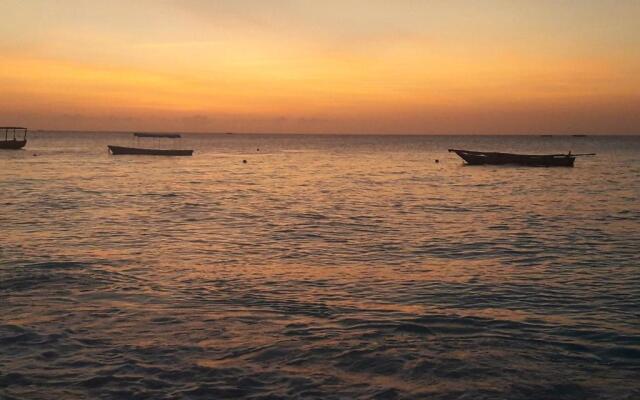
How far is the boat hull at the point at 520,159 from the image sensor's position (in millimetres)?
63062

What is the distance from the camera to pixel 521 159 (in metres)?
65.2

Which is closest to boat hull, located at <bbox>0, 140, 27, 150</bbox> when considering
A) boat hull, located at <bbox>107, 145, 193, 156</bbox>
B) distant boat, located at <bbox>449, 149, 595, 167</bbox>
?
boat hull, located at <bbox>107, 145, 193, 156</bbox>

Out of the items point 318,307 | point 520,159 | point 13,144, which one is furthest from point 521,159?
point 13,144

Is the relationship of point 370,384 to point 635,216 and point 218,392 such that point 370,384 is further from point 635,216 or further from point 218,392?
point 635,216

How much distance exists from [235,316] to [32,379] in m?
3.70

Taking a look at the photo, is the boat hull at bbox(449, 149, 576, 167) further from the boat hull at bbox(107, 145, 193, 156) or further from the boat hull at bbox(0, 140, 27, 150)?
the boat hull at bbox(0, 140, 27, 150)

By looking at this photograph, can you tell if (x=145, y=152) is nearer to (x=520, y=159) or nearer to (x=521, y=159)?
(x=520, y=159)

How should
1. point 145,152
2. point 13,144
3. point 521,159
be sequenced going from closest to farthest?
point 521,159
point 145,152
point 13,144

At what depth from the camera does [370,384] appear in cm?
786

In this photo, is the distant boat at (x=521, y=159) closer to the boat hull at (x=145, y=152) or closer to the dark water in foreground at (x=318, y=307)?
the dark water in foreground at (x=318, y=307)

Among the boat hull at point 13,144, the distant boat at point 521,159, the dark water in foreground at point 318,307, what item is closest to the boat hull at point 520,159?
the distant boat at point 521,159

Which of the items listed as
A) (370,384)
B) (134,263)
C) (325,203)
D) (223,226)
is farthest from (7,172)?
(370,384)

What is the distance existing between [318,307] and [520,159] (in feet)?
192

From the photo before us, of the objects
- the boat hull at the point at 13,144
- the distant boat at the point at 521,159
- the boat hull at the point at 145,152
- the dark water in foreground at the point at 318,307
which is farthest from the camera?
the boat hull at the point at 13,144
